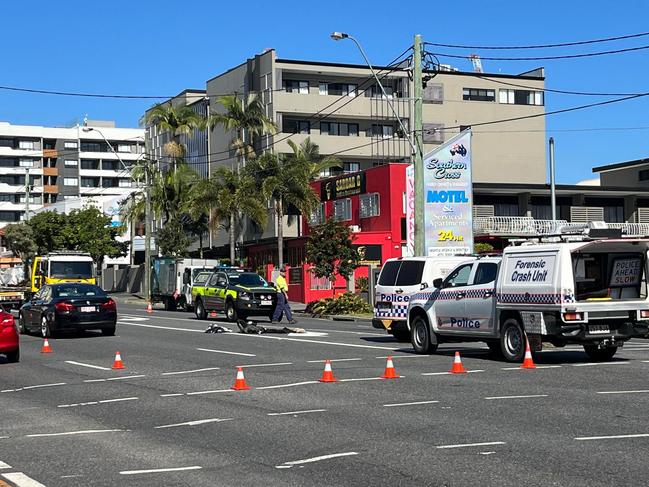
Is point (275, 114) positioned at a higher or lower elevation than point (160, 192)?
higher

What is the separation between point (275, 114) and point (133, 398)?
56496 millimetres

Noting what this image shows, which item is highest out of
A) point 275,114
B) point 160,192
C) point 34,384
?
point 275,114

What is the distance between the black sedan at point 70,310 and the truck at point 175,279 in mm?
16150

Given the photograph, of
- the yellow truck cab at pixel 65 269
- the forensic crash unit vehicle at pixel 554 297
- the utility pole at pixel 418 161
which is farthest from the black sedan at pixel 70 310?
the yellow truck cab at pixel 65 269

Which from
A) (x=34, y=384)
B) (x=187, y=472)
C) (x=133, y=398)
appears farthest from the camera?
(x=34, y=384)

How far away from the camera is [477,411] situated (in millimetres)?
12133

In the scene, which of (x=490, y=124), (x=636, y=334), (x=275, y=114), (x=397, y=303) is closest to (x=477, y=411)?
(x=636, y=334)

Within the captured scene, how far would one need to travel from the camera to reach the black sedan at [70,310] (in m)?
27.4

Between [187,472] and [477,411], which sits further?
[477,411]

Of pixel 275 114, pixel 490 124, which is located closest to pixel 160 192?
pixel 275 114

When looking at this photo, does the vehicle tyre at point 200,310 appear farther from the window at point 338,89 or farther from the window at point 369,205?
the window at point 338,89

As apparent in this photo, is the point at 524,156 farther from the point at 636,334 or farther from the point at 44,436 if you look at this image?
the point at 44,436

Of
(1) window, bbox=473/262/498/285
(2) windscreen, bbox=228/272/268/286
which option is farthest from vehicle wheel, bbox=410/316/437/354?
(2) windscreen, bbox=228/272/268/286

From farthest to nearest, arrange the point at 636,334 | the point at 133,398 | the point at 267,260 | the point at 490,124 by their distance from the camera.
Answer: the point at 490,124
the point at 267,260
the point at 636,334
the point at 133,398
